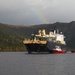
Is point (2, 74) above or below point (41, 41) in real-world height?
below

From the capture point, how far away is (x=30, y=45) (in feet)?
650

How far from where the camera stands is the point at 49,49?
197375 mm

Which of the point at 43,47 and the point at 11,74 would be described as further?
the point at 43,47

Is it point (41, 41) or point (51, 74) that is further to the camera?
point (41, 41)

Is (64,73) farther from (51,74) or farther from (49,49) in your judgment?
(49,49)

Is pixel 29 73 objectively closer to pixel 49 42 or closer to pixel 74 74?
pixel 74 74

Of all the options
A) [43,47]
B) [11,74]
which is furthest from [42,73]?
[43,47]

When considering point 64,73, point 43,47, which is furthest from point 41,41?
point 64,73

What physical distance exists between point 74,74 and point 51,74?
536cm

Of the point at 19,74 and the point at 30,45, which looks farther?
the point at 30,45

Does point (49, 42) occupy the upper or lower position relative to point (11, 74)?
upper

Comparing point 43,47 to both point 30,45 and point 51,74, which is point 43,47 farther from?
point 51,74

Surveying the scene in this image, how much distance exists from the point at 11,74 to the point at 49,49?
406 feet

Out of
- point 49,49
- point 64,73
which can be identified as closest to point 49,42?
point 49,49
